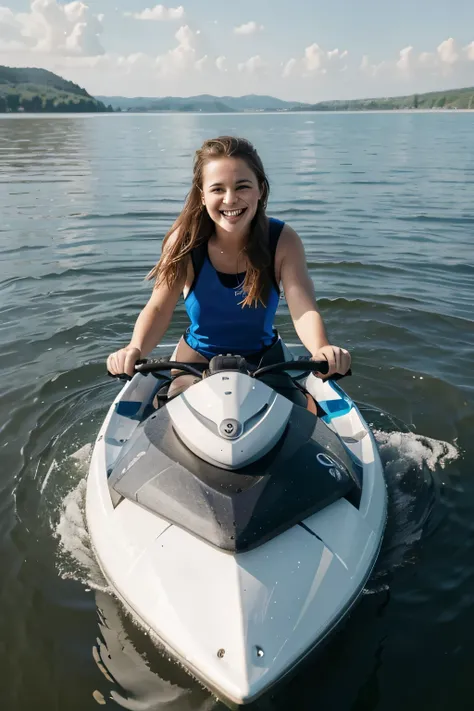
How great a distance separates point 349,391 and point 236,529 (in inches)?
117

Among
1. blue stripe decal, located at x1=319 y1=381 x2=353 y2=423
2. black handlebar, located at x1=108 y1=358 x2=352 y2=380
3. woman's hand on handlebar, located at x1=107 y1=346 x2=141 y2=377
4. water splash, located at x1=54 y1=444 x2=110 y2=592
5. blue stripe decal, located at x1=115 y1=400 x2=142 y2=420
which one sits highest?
black handlebar, located at x1=108 y1=358 x2=352 y2=380

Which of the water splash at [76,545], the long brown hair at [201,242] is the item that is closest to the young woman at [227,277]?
the long brown hair at [201,242]

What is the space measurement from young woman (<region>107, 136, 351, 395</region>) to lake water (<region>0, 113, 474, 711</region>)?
1163 millimetres

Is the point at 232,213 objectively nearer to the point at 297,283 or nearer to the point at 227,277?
the point at 227,277

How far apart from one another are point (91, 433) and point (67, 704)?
7.33ft

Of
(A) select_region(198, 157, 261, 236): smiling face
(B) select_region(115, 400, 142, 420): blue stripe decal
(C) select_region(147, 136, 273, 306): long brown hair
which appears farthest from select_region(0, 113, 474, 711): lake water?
(A) select_region(198, 157, 261, 236): smiling face

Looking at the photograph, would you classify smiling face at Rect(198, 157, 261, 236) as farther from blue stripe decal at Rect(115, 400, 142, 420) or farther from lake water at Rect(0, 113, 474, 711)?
lake water at Rect(0, 113, 474, 711)

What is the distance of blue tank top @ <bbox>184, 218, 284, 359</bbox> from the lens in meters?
3.50

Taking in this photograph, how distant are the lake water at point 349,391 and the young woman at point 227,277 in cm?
116

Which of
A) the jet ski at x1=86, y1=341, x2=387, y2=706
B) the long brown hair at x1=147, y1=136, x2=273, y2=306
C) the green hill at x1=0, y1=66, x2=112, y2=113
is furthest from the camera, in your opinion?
the green hill at x1=0, y1=66, x2=112, y2=113

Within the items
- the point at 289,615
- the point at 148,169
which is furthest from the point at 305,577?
the point at 148,169

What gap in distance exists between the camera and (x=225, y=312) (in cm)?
355

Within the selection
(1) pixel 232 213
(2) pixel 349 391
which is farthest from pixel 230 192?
(2) pixel 349 391

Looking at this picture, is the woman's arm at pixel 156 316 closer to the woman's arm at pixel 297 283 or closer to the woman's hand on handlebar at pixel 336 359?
the woman's arm at pixel 297 283
